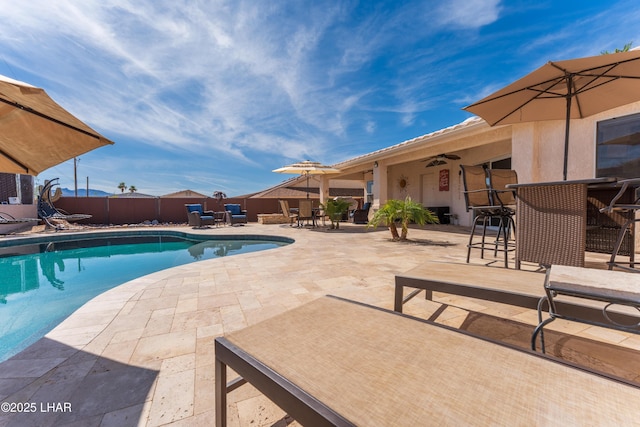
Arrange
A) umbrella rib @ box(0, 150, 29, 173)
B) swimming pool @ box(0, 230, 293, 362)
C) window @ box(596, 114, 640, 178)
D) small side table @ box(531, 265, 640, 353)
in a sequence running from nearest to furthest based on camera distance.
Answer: small side table @ box(531, 265, 640, 353), umbrella rib @ box(0, 150, 29, 173), swimming pool @ box(0, 230, 293, 362), window @ box(596, 114, 640, 178)

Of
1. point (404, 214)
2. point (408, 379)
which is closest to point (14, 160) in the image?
point (408, 379)

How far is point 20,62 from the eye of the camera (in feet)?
28.3

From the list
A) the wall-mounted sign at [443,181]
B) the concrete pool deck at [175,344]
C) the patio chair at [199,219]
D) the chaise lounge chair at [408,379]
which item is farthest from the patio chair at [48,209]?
the wall-mounted sign at [443,181]

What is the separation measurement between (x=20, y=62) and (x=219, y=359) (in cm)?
1314

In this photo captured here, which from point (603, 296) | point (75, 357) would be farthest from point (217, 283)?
point (603, 296)

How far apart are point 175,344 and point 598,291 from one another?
2.25m

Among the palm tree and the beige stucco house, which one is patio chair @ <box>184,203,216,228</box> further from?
the palm tree

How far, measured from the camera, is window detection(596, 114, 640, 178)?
417 cm

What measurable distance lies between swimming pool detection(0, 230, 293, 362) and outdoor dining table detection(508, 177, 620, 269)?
4.50 m

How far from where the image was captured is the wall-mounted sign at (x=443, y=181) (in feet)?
33.6

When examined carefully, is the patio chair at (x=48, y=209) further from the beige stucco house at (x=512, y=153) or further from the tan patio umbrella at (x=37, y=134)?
the beige stucco house at (x=512, y=153)

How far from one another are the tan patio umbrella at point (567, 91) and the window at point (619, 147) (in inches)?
43.0

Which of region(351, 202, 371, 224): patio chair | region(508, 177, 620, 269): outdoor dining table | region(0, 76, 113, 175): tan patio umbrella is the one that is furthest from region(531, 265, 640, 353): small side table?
region(351, 202, 371, 224): patio chair

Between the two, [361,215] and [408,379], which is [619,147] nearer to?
[408,379]
